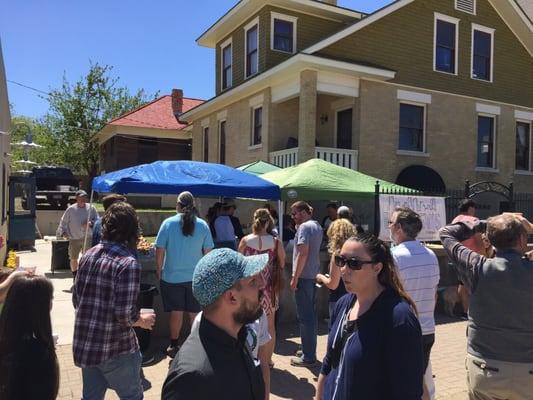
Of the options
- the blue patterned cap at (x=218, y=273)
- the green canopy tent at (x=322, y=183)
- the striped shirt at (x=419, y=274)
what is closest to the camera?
the blue patterned cap at (x=218, y=273)

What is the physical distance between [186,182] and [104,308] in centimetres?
465

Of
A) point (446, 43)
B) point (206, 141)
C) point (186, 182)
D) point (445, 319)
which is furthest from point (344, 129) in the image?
point (186, 182)

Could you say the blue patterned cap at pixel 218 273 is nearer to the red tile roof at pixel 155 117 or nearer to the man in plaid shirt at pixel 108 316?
the man in plaid shirt at pixel 108 316

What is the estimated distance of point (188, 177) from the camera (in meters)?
8.02

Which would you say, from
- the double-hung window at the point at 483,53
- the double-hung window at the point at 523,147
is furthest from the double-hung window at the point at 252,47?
the double-hung window at the point at 523,147

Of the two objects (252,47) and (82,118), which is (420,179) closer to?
(252,47)

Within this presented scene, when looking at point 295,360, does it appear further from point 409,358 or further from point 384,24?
point 384,24

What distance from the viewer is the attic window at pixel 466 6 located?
17.5 metres

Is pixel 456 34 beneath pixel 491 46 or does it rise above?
above

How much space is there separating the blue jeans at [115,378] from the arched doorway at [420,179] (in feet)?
45.0

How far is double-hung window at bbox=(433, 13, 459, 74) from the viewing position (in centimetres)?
1722

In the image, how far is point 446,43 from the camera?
17375 mm

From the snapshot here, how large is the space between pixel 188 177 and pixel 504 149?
48.0 ft

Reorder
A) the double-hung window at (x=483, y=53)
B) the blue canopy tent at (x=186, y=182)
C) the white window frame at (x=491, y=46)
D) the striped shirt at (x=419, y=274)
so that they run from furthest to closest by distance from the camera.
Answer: the double-hung window at (x=483, y=53) → the white window frame at (x=491, y=46) → the blue canopy tent at (x=186, y=182) → the striped shirt at (x=419, y=274)
